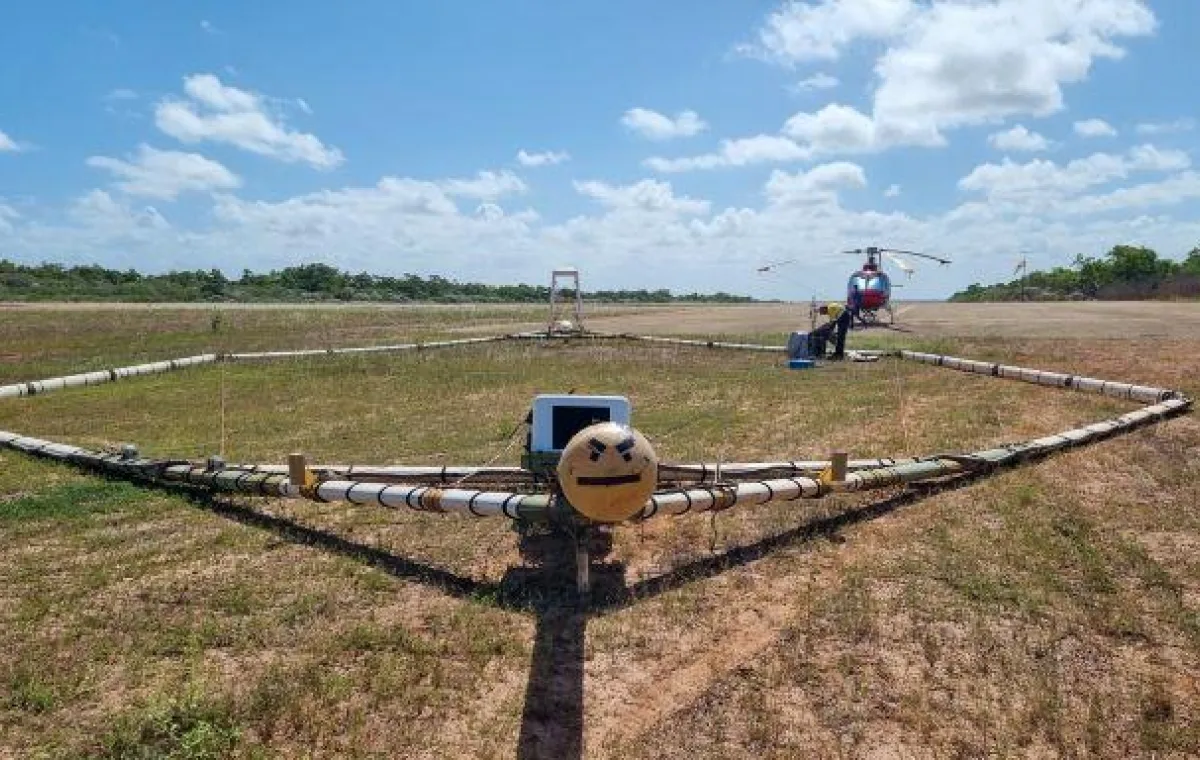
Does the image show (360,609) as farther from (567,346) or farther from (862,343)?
(862,343)

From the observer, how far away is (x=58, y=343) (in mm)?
34281

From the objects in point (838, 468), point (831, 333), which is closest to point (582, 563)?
point (838, 468)

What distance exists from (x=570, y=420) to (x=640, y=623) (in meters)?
2.51

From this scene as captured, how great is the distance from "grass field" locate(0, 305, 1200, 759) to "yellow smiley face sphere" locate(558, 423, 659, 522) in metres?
1.50

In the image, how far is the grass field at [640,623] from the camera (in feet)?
19.1

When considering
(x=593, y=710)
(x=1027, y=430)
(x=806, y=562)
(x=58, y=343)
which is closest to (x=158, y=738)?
(x=593, y=710)

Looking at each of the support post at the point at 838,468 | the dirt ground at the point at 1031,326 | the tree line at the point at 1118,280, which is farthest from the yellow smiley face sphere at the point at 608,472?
the tree line at the point at 1118,280

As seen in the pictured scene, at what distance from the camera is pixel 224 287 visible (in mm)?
97250

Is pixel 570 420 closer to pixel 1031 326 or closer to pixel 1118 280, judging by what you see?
pixel 1031 326

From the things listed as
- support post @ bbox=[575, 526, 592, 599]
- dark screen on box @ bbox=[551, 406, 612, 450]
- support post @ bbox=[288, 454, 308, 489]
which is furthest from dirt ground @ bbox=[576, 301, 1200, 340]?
support post @ bbox=[288, 454, 308, 489]

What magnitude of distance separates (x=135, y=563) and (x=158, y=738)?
3.94m

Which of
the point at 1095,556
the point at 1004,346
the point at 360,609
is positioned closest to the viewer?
the point at 360,609

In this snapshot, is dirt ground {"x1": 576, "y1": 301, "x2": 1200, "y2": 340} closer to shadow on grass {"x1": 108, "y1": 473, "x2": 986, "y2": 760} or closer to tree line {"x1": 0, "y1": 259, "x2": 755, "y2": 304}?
shadow on grass {"x1": 108, "y1": 473, "x2": 986, "y2": 760}

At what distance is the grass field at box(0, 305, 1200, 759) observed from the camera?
5824 millimetres
